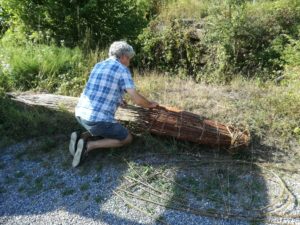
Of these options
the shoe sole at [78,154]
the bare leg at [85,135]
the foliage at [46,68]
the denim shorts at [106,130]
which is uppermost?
the foliage at [46,68]

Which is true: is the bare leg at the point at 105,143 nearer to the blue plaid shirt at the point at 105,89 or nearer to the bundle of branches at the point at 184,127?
the blue plaid shirt at the point at 105,89

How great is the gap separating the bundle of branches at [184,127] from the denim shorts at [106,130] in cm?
44

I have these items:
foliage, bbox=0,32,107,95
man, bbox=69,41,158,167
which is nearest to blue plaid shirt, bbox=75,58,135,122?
man, bbox=69,41,158,167

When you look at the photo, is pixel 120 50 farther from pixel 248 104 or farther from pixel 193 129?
pixel 248 104

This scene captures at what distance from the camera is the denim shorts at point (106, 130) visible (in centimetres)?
507

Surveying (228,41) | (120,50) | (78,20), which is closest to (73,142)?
(120,50)

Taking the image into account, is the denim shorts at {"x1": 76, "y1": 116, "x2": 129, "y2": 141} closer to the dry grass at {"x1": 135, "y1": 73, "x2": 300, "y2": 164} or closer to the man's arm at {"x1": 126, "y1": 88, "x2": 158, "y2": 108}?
the man's arm at {"x1": 126, "y1": 88, "x2": 158, "y2": 108}

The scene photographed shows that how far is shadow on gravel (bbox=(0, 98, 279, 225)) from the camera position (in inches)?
170

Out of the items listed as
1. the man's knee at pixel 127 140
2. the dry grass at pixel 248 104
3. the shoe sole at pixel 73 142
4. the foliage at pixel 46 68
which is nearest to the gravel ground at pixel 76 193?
the shoe sole at pixel 73 142

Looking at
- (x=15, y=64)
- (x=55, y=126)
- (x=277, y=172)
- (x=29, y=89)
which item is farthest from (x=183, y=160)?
(x=15, y=64)

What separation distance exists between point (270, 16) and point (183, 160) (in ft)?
16.4

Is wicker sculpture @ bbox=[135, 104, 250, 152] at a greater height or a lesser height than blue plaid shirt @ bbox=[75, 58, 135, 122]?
lesser

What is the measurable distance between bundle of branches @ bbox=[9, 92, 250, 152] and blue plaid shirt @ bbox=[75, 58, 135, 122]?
1.99ft

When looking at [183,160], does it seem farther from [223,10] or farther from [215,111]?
[223,10]
